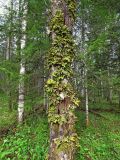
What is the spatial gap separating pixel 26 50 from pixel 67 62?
5.39 m

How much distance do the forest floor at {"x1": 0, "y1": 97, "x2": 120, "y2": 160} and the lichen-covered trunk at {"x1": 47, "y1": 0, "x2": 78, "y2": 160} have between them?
4307 millimetres

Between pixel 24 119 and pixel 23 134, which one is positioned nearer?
pixel 23 134

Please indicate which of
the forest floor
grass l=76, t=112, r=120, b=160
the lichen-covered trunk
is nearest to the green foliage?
the forest floor

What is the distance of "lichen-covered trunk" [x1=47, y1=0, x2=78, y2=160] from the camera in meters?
3.41

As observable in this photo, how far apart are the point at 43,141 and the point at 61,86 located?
250 inches

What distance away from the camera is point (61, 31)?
3.72m

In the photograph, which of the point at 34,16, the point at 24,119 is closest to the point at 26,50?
the point at 34,16

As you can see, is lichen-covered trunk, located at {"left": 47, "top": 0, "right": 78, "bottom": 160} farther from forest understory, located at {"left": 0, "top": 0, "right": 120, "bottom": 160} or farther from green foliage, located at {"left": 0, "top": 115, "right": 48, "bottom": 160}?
green foliage, located at {"left": 0, "top": 115, "right": 48, "bottom": 160}

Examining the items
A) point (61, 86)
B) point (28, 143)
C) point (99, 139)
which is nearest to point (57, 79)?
point (61, 86)

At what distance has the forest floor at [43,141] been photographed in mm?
8859

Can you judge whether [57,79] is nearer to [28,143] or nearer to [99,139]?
[28,143]

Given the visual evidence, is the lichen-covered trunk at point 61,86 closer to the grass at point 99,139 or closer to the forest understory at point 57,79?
the forest understory at point 57,79

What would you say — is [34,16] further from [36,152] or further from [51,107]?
[51,107]

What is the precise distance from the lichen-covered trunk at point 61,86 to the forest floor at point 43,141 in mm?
4307
